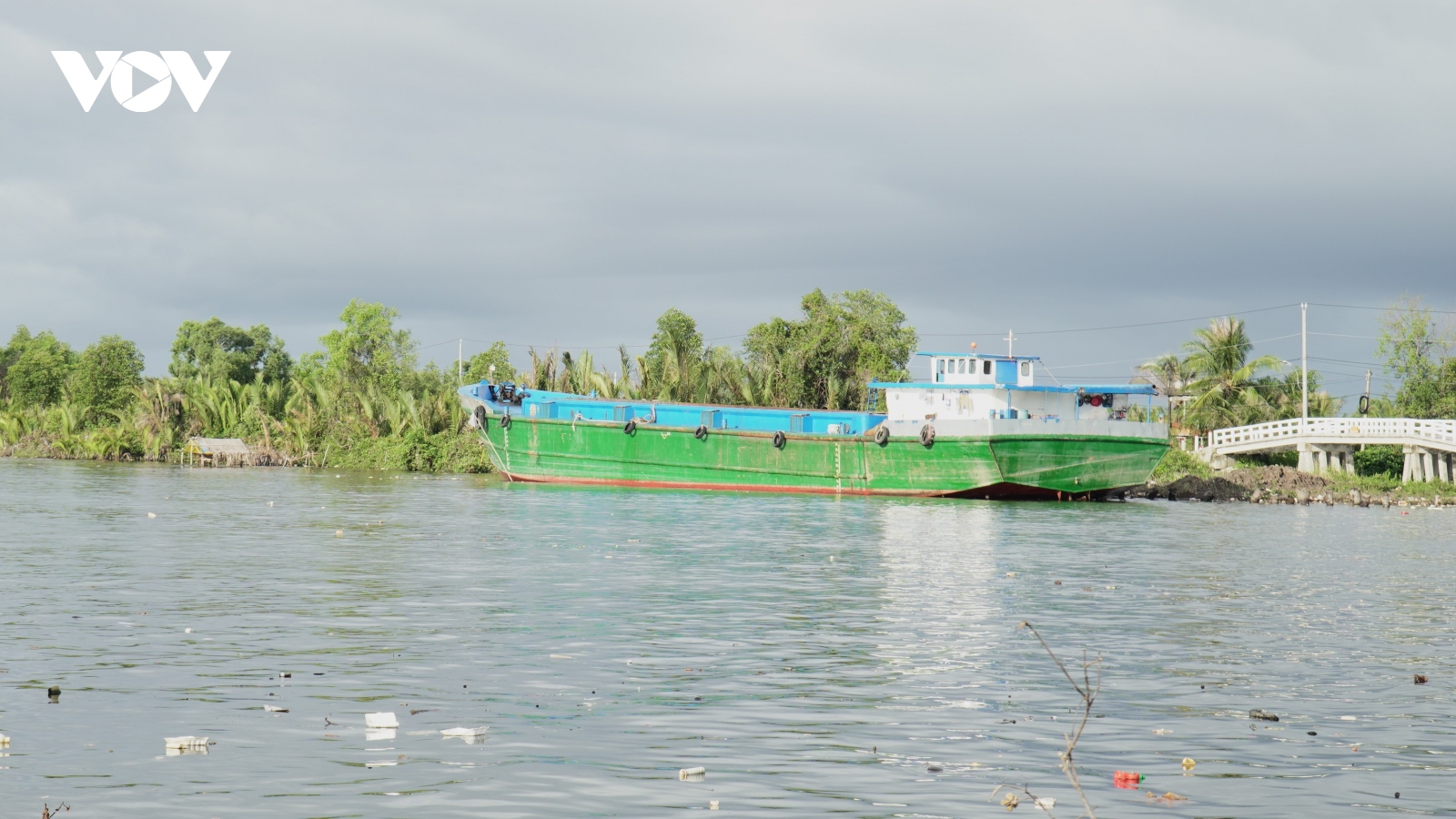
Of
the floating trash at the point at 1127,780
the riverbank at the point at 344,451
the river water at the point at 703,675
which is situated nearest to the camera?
the river water at the point at 703,675

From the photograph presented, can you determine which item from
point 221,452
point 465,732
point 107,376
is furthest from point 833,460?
point 107,376

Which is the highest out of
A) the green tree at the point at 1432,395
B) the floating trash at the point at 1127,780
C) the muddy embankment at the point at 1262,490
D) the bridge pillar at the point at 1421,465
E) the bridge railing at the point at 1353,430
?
the green tree at the point at 1432,395

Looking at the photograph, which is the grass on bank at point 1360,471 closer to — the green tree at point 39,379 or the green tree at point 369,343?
the green tree at point 369,343

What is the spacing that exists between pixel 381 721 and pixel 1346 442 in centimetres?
5517

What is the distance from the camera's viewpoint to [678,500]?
1741 inches

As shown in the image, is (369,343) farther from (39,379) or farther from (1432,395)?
(1432,395)

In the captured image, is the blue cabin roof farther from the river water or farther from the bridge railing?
the river water

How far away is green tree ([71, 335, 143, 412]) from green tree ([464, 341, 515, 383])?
2372 cm

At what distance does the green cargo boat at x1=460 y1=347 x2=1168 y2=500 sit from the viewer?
4625cm

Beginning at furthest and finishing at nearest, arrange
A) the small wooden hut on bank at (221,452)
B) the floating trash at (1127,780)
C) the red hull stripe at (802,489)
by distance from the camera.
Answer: the small wooden hut on bank at (221,452) → the red hull stripe at (802,489) → the floating trash at (1127,780)

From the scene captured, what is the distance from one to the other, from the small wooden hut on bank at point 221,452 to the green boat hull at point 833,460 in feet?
106

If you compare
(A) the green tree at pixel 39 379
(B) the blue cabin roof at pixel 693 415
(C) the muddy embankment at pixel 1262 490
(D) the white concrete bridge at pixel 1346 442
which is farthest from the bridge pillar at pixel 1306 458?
(A) the green tree at pixel 39 379

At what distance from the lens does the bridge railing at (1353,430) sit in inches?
2192

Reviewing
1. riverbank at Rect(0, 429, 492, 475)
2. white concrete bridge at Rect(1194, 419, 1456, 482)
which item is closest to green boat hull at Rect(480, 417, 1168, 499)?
riverbank at Rect(0, 429, 492, 475)
